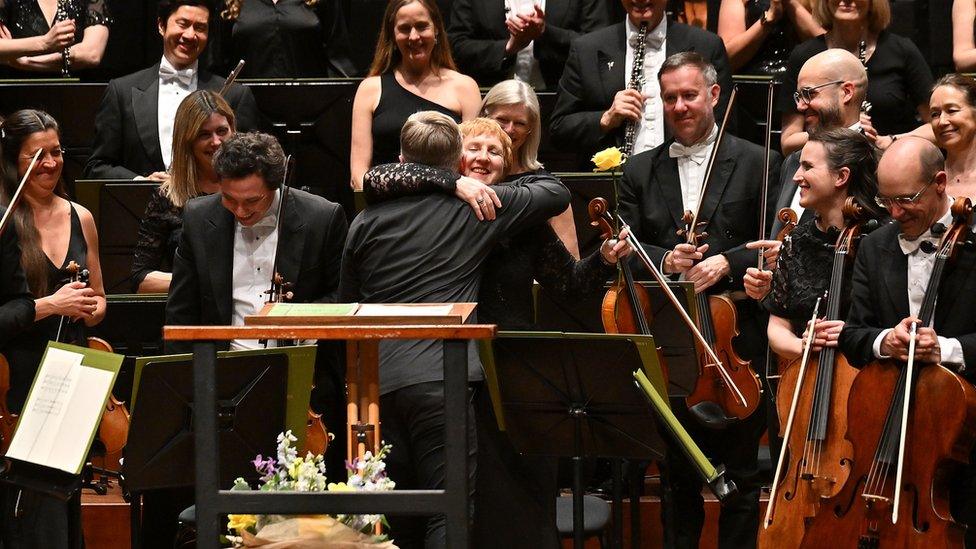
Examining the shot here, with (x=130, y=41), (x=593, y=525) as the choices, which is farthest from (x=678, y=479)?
(x=130, y=41)

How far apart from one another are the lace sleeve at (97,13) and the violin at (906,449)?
3816 millimetres

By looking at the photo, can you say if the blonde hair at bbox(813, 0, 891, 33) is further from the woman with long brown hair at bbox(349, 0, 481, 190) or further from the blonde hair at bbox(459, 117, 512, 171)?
the blonde hair at bbox(459, 117, 512, 171)

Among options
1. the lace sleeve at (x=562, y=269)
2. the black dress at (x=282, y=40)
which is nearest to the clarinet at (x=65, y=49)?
the black dress at (x=282, y=40)

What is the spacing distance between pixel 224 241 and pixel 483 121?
79 centimetres

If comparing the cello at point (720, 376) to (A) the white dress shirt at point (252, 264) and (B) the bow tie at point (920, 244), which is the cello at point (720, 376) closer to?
(B) the bow tie at point (920, 244)

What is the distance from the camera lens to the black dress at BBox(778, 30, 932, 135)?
495 centimetres

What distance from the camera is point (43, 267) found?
421 cm

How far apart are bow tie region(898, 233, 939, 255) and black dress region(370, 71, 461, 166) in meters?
1.94

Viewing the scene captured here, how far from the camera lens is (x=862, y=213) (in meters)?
3.70

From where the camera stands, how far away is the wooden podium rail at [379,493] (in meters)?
2.39

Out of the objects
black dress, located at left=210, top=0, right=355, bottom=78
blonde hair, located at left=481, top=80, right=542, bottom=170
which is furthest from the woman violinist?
black dress, located at left=210, top=0, right=355, bottom=78

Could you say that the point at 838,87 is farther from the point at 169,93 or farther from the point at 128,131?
the point at 128,131

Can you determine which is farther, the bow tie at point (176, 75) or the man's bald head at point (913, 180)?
the bow tie at point (176, 75)

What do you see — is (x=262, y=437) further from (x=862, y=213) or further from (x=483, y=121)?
(x=862, y=213)
